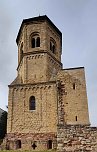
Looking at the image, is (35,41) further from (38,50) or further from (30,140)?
(30,140)

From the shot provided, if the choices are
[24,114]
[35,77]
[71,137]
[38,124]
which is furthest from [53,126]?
[71,137]

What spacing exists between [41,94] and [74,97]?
3.36 metres

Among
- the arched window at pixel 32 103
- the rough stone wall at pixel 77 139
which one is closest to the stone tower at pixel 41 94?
the arched window at pixel 32 103

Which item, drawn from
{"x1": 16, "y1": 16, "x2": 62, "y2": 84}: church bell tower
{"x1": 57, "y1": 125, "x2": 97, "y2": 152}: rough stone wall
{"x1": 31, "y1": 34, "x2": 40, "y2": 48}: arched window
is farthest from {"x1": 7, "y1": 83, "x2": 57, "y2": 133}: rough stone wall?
{"x1": 57, "y1": 125, "x2": 97, "y2": 152}: rough stone wall

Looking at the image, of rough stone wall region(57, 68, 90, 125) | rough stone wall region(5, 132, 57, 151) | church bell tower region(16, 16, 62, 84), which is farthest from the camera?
church bell tower region(16, 16, 62, 84)

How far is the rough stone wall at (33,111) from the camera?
2355 cm

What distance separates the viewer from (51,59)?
27297mm

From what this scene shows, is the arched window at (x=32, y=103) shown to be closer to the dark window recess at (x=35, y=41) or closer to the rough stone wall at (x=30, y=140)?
the rough stone wall at (x=30, y=140)

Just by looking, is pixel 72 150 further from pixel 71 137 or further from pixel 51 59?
pixel 51 59

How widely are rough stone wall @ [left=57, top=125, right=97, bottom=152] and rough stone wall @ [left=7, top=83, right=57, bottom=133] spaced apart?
13149 mm

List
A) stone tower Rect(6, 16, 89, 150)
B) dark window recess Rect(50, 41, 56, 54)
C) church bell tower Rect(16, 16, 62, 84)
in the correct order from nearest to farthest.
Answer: stone tower Rect(6, 16, 89, 150) → church bell tower Rect(16, 16, 62, 84) → dark window recess Rect(50, 41, 56, 54)

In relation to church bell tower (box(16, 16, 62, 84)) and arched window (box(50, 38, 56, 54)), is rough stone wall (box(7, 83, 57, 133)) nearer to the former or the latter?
church bell tower (box(16, 16, 62, 84))

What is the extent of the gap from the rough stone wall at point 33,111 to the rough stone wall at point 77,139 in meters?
13.1

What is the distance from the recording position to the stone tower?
22891mm
